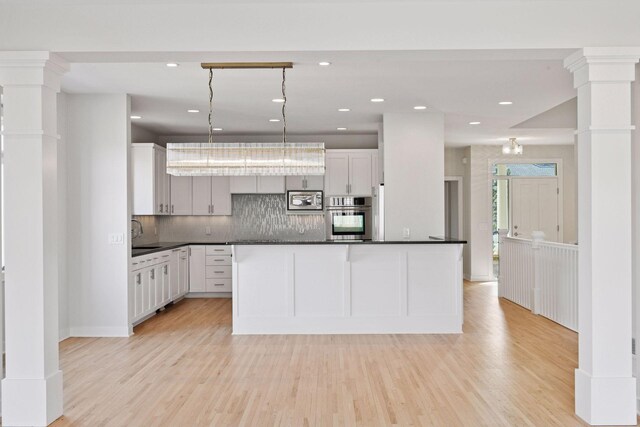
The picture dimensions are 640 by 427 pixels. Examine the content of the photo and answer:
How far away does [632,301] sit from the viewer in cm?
371

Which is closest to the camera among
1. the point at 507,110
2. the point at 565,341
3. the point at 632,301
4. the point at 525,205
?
the point at 632,301

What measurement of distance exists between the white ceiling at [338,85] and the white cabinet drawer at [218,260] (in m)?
2.03

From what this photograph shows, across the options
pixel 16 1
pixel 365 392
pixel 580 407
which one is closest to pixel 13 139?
pixel 16 1

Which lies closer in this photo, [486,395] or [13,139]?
[13,139]

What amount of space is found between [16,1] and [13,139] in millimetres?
826

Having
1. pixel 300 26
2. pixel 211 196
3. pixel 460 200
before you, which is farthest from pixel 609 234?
pixel 460 200

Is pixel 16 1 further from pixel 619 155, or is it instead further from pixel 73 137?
pixel 619 155

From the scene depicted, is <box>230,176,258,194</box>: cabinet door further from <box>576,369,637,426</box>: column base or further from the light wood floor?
<box>576,369,637,426</box>: column base

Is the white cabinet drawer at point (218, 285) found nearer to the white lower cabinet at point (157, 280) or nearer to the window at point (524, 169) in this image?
the white lower cabinet at point (157, 280)

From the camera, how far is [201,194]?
893 cm

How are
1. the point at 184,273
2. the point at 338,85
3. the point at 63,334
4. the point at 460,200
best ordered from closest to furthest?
the point at 338,85
the point at 63,334
the point at 184,273
the point at 460,200

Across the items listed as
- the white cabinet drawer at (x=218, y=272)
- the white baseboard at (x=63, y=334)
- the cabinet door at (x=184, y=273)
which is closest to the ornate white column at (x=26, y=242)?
the white baseboard at (x=63, y=334)

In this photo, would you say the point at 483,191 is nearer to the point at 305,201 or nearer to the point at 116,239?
the point at 305,201

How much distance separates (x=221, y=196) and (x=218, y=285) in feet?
4.60
